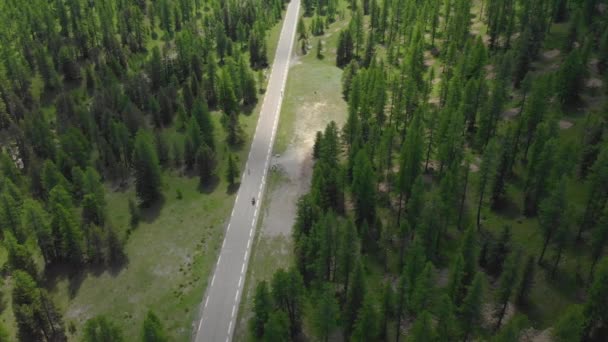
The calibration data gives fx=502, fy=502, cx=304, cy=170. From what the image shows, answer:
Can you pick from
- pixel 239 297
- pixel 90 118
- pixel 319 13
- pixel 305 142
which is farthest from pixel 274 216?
pixel 319 13

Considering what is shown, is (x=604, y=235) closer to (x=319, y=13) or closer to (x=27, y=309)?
(x=27, y=309)

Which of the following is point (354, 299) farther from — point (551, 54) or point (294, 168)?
point (551, 54)

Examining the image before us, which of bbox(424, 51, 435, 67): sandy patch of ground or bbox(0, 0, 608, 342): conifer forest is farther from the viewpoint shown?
bbox(424, 51, 435, 67): sandy patch of ground

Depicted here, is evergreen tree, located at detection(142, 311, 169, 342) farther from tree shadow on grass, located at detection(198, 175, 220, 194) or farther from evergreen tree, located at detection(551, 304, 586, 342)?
evergreen tree, located at detection(551, 304, 586, 342)

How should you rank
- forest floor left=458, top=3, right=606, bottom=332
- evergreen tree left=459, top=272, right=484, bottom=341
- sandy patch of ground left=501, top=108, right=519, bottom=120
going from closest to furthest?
evergreen tree left=459, top=272, right=484, bottom=341 < forest floor left=458, top=3, right=606, bottom=332 < sandy patch of ground left=501, top=108, right=519, bottom=120

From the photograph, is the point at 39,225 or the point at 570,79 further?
the point at 570,79

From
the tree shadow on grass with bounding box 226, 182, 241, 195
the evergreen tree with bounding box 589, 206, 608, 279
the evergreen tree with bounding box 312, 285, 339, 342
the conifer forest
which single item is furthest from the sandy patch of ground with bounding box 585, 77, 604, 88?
the evergreen tree with bounding box 312, 285, 339, 342

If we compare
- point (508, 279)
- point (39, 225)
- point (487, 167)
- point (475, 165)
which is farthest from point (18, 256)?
point (475, 165)
